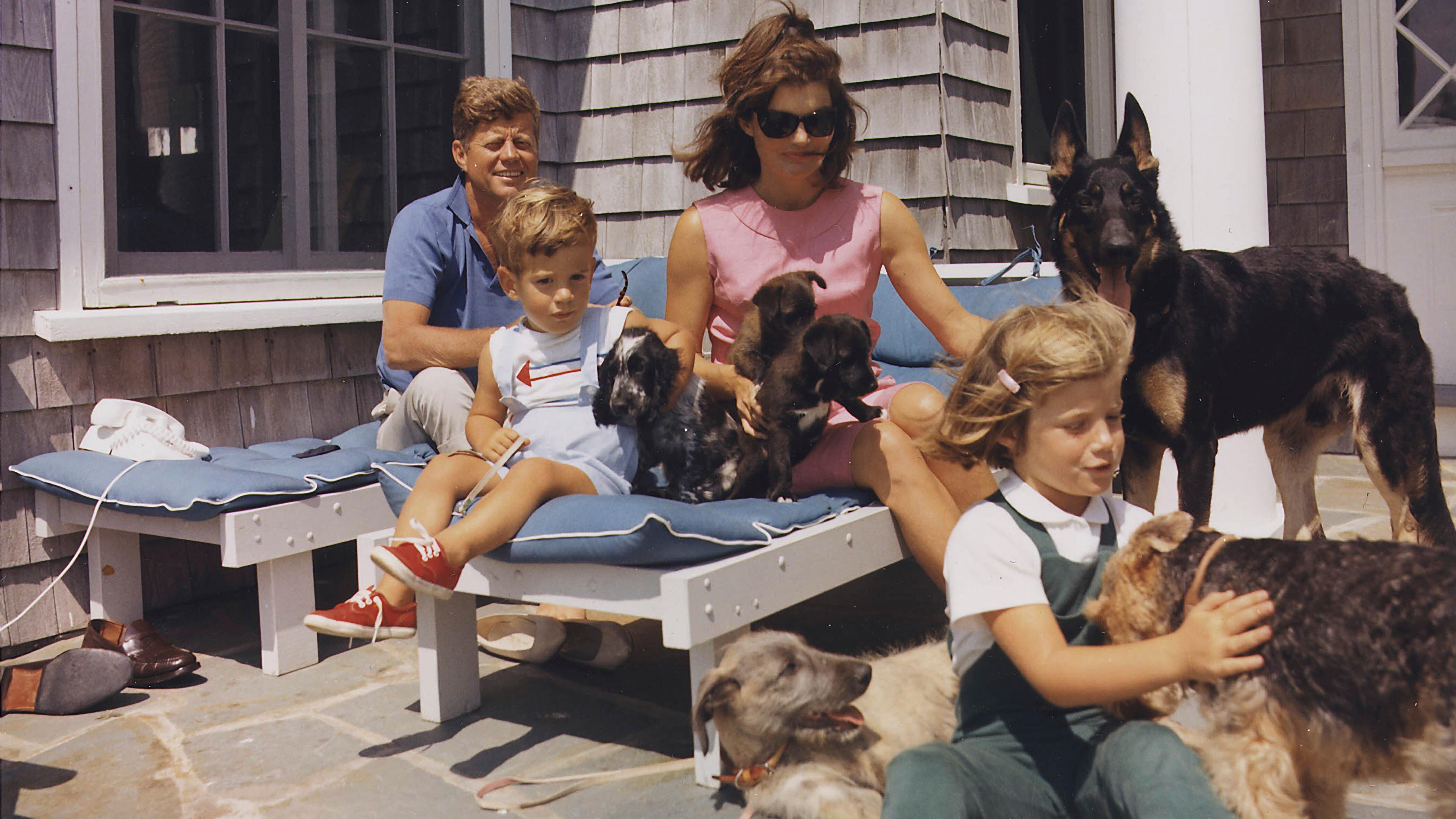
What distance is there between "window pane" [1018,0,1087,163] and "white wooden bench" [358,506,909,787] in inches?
159

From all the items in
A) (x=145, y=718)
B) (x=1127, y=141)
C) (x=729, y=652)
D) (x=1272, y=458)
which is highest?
(x=1127, y=141)

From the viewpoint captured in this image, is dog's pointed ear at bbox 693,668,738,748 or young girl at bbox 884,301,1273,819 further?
dog's pointed ear at bbox 693,668,738,748

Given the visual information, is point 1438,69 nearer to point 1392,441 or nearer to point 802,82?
point 1392,441

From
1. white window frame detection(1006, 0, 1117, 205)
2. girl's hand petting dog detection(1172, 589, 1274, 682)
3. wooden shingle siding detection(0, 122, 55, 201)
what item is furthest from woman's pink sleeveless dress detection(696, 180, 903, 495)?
white window frame detection(1006, 0, 1117, 205)

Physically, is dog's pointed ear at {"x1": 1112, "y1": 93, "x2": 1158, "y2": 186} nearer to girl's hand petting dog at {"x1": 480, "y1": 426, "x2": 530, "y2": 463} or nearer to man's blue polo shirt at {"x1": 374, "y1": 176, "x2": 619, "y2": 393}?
man's blue polo shirt at {"x1": 374, "y1": 176, "x2": 619, "y2": 393}

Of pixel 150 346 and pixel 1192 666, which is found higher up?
pixel 150 346

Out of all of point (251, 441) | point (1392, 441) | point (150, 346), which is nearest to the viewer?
point (1392, 441)

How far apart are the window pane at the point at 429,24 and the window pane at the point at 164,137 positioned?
40.6 inches

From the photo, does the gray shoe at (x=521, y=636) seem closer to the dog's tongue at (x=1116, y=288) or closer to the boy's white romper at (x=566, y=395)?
the boy's white romper at (x=566, y=395)

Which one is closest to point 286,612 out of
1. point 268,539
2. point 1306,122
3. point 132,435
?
point 268,539

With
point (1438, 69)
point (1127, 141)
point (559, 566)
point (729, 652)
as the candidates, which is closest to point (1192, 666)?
point (729, 652)

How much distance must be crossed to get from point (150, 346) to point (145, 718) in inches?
61.6

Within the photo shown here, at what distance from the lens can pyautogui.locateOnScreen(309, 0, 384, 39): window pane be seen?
4941 mm

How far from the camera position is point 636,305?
493 cm
